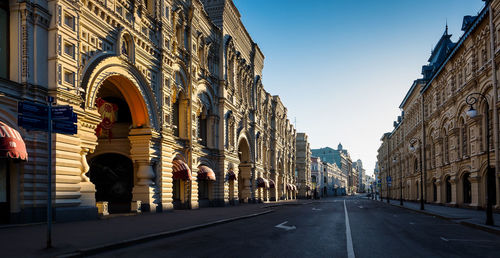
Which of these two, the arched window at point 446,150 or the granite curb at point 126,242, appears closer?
the granite curb at point 126,242

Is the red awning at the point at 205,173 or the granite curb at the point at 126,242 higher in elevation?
the red awning at the point at 205,173

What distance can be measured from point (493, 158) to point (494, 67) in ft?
20.0

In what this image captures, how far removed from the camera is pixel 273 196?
232 ft

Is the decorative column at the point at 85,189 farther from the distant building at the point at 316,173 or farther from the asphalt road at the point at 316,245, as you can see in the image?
the distant building at the point at 316,173

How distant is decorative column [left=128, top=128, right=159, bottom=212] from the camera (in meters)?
27.4

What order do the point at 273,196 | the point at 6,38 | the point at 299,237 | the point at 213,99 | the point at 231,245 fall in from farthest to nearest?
the point at 273,196 < the point at 213,99 < the point at 6,38 < the point at 299,237 < the point at 231,245

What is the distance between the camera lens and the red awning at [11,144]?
1505cm

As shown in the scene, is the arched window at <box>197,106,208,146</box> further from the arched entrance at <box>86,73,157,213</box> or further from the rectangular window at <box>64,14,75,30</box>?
the rectangular window at <box>64,14,75,30</box>

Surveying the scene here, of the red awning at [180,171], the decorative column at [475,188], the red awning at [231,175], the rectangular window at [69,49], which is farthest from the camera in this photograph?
the red awning at [231,175]

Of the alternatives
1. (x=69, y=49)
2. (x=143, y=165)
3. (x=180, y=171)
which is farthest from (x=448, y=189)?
(x=69, y=49)

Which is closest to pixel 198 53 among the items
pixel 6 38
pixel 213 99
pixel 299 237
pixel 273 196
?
pixel 213 99

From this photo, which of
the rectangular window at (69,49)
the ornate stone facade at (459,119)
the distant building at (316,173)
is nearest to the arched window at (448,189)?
the ornate stone facade at (459,119)

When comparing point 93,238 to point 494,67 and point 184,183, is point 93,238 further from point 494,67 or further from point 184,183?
point 494,67

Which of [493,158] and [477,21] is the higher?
[477,21]
